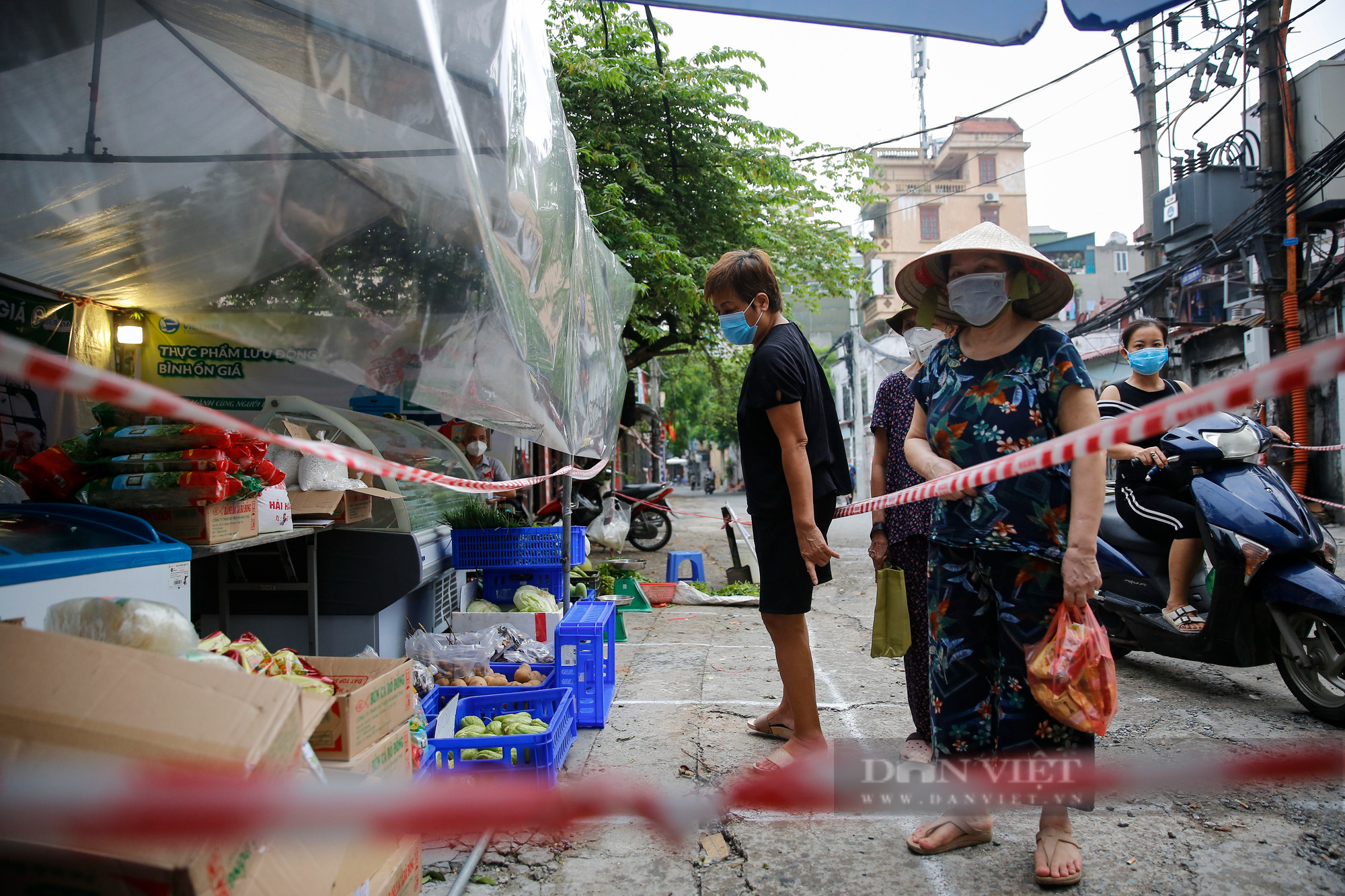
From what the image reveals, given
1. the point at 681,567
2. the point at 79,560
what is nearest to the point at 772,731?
the point at 79,560

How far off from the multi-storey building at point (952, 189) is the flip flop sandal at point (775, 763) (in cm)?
3594

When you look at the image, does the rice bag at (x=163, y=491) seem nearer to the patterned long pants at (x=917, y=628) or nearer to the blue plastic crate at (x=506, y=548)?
the blue plastic crate at (x=506, y=548)

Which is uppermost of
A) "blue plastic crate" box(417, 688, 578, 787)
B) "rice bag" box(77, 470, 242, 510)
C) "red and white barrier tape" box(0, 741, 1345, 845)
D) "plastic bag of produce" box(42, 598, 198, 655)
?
"rice bag" box(77, 470, 242, 510)

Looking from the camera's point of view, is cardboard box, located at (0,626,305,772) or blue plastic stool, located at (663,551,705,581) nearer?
cardboard box, located at (0,626,305,772)

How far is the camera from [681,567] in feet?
27.3

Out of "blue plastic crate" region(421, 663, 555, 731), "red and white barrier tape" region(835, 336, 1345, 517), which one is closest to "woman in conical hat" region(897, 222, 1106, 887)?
"red and white barrier tape" region(835, 336, 1345, 517)

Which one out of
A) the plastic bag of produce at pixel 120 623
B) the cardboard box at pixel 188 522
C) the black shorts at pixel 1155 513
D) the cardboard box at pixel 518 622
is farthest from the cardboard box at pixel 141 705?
the black shorts at pixel 1155 513

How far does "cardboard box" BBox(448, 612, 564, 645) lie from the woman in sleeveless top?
9.79 feet

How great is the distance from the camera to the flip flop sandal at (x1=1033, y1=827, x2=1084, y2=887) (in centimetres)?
215

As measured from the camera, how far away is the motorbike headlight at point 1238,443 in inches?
150

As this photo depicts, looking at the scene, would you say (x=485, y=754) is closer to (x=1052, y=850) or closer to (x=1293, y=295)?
(x=1052, y=850)

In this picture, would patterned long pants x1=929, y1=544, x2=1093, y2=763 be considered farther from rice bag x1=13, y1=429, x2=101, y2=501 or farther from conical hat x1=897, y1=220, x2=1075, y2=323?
rice bag x1=13, y1=429, x2=101, y2=501

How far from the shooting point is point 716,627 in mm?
6145

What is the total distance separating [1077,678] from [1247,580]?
2.14 meters
